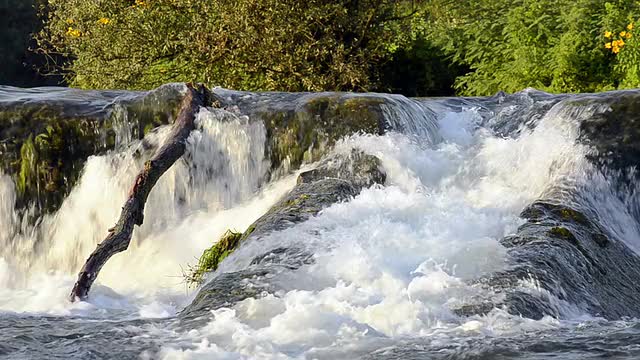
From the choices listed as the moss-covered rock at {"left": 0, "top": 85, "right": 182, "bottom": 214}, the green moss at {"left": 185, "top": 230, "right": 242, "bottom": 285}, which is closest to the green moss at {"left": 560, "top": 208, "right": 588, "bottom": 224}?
the green moss at {"left": 185, "top": 230, "right": 242, "bottom": 285}

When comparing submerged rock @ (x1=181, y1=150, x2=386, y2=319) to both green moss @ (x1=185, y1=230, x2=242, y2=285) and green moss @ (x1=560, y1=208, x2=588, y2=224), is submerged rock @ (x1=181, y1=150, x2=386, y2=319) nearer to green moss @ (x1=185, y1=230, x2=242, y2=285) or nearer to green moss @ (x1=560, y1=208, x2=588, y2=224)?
green moss @ (x1=185, y1=230, x2=242, y2=285)

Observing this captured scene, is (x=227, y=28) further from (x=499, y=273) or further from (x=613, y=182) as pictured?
(x=499, y=273)

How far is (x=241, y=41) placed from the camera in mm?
14641

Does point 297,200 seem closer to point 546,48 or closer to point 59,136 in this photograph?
point 59,136

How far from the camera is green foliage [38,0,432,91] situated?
47.5 ft

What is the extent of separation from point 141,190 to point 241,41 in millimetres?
6033

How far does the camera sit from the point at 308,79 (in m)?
14.5

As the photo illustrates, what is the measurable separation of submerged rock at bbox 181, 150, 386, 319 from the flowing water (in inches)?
4.7

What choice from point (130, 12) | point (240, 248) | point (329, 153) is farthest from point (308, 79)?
point (240, 248)

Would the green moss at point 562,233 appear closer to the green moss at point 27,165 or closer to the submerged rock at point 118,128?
the submerged rock at point 118,128

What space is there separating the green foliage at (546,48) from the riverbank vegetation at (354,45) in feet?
0.05

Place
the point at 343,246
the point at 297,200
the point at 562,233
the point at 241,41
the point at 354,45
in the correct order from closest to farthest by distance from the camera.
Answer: the point at 343,246
the point at 562,233
the point at 297,200
the point at 241,41
the point at 354,45

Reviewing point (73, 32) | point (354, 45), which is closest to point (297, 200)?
point (354, 45)

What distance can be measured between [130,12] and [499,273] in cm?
985
